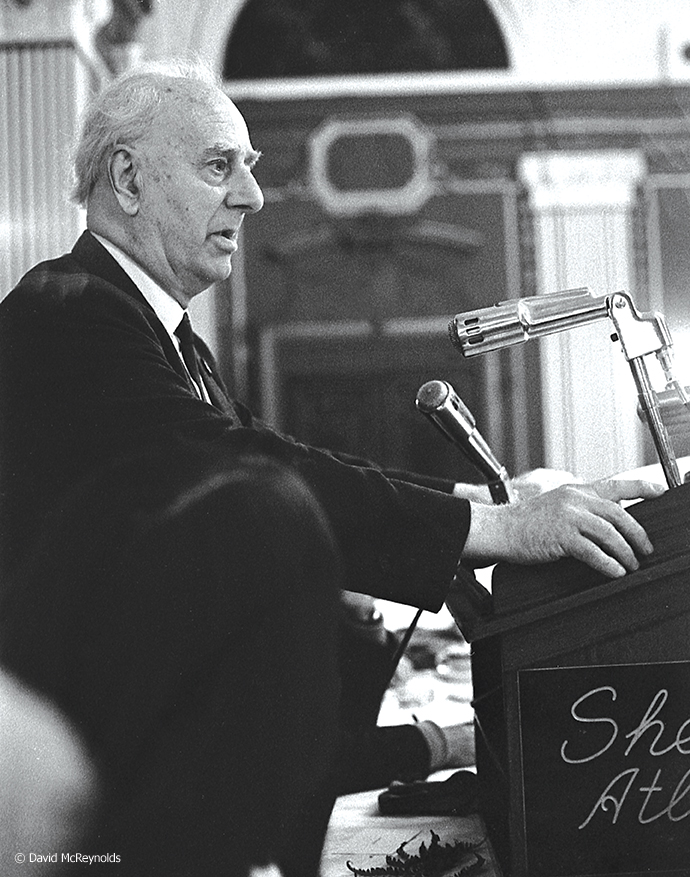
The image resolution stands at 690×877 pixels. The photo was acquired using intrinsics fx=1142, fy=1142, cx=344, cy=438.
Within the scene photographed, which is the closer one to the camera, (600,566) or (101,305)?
(600,566)

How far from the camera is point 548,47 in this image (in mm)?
4406

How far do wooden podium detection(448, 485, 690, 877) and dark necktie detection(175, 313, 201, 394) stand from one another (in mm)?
493

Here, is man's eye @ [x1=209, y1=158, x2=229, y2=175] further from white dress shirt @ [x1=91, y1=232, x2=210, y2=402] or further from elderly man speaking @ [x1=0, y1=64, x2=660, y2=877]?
white dress shirt @ [x1=91, y1=232, x2=210, y2=402]

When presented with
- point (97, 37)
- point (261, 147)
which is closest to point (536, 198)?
point (261, 147)

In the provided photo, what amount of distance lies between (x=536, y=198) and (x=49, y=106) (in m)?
3.37

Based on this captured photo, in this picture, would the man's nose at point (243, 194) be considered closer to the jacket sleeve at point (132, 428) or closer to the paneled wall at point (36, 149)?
the jacket sleeve at point (132, 428)

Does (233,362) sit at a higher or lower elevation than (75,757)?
higher

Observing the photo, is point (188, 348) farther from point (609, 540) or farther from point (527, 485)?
point (609, 540)

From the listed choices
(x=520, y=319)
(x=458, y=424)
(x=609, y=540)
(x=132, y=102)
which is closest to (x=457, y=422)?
(x=458, y=424)

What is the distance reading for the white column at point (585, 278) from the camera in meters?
4.38

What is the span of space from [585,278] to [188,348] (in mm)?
3904

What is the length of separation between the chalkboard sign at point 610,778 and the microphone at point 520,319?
0.99ft

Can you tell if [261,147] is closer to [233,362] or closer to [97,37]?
[233,362]
